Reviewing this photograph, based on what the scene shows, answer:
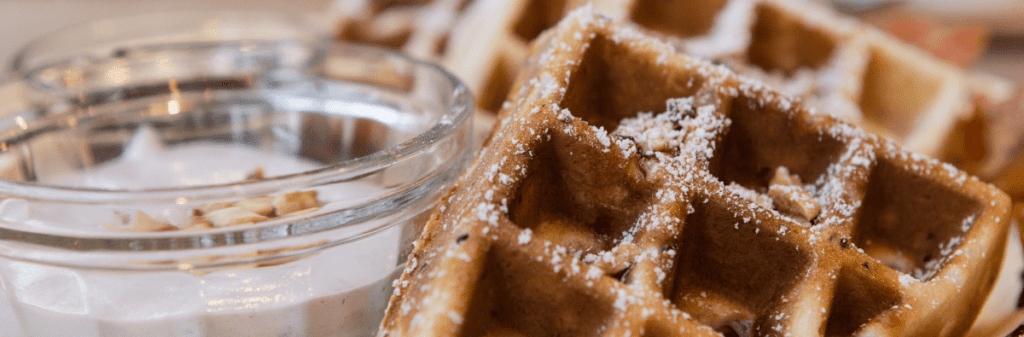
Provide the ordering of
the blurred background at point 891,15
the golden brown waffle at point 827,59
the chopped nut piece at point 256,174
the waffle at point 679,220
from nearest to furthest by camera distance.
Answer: the waffle at point 679,220 → the chopped nut piece at point 256,174 → the golden brown waffle at point 827,59 → the blurred background at point 891,15

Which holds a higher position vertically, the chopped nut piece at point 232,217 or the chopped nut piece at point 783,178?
the chopped nut piece at point 783,178

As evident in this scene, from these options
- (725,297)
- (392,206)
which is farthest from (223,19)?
(725,297)

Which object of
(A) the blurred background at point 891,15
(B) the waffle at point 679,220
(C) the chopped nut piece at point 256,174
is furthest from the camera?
(A) the blurred background at point 891,15

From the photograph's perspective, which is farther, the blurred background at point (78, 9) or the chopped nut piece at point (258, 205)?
the blurred background at point (78, 9)

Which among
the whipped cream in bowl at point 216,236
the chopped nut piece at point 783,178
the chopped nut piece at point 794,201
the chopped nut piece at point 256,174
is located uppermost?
the chopped nut piece at point 783,178

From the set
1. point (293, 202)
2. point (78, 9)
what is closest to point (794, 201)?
point (293, 202)

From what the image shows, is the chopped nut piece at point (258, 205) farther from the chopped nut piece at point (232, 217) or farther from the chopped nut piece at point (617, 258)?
the chopped nut piece at point (617, 258)

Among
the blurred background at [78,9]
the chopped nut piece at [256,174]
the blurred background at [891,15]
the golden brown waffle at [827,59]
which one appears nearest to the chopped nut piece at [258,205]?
the chopped nut piece at [256,174]
